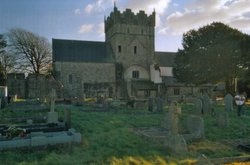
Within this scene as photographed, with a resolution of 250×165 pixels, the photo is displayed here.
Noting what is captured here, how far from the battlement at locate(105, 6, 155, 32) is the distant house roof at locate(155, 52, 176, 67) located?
5.97 m

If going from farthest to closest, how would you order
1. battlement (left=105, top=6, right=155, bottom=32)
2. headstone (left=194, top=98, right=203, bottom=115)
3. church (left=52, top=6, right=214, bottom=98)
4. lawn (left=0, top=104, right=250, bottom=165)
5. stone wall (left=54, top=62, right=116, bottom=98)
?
battlement (left=105, top=6, right=155, bottom=32)
church (left=52, top=6, right=214, bottom=98)
stone wall (left=54, top=62, right=116, bottom=98)
headstone (left=194, top=98, right=203, bottom=115)
lawn (left=0, top=104, right=250, bottom=165)

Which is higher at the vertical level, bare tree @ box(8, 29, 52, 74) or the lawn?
bare tree @ box(8, 29, 52, 74)

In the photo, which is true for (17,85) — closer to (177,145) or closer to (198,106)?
(198,106)

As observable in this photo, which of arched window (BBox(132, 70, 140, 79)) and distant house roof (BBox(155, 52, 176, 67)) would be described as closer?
arched window (BBox(132, 70, 140, 79))

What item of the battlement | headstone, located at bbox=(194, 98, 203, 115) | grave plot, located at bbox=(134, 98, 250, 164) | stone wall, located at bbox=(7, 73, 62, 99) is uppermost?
the battlement

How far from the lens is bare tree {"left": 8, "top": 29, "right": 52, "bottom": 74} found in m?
42.2

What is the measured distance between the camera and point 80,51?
137ft

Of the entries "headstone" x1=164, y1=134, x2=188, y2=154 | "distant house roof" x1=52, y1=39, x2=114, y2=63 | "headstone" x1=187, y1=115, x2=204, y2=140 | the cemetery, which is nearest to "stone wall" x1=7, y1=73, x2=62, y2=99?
"distant house roof" x1=52, y1=39, x2=114, y2=63

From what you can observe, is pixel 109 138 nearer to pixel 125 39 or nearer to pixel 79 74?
pixel 79 74

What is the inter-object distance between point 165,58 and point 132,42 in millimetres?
7781

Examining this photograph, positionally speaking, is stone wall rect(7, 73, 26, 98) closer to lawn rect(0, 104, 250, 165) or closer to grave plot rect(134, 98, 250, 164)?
lawn rect(0, 104, 250, 165)

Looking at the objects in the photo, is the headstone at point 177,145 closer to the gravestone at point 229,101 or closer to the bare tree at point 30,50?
the gravestone at point 229,101

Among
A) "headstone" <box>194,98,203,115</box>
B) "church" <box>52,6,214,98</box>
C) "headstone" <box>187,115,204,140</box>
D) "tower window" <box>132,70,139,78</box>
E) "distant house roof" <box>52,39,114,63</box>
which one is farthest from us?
"tower window" <box>132,70,139,78</box>

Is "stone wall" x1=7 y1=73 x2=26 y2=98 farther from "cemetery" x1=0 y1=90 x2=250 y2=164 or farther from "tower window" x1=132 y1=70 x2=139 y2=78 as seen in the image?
"cemetery" x1=0 y1=90 x2=250 y2=164
